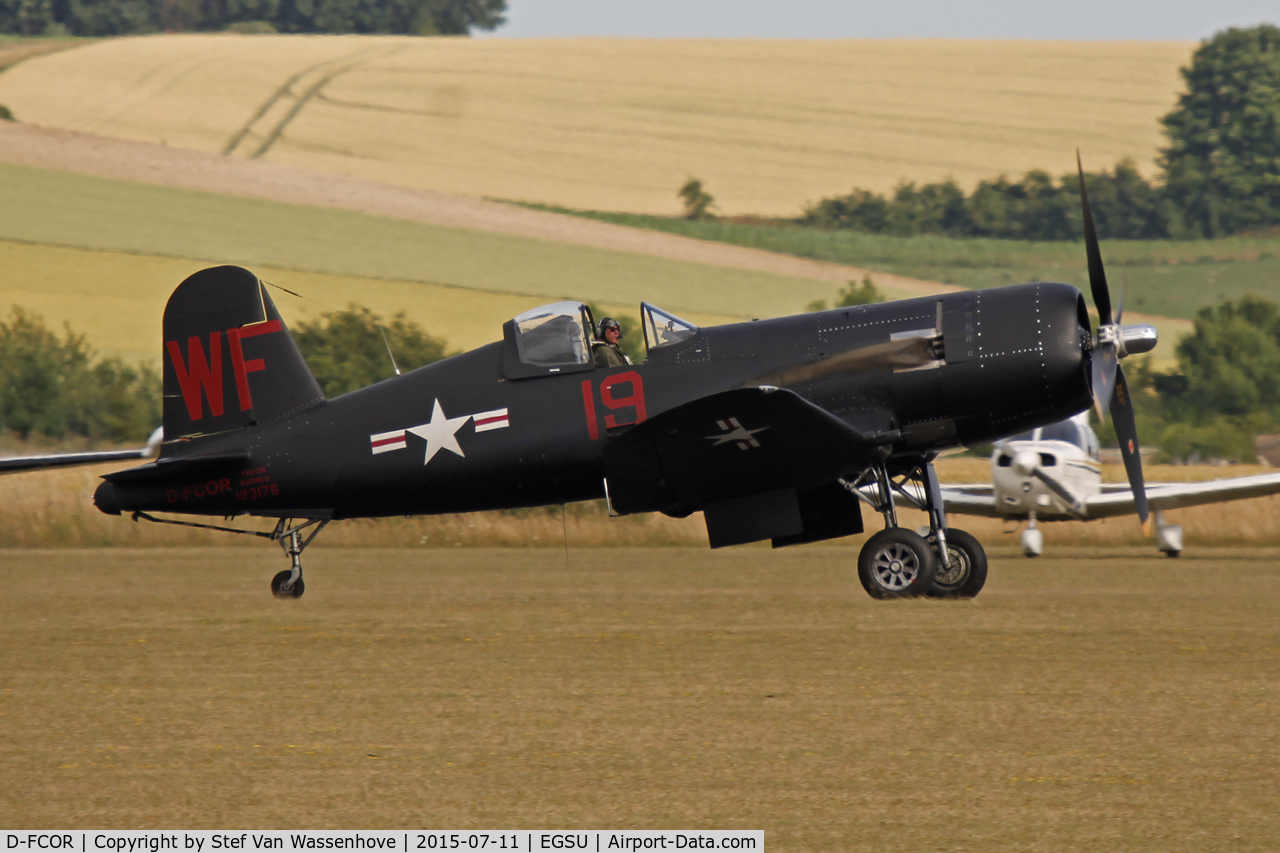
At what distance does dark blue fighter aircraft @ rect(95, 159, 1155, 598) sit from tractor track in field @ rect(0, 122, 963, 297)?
3338 cm

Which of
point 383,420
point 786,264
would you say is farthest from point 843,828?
point 786,264

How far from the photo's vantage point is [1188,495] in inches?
739

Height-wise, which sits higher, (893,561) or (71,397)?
(71,397)

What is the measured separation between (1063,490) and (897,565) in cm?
805

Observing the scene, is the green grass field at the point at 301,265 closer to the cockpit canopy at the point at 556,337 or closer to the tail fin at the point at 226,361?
the tail fin at the point at 226,361

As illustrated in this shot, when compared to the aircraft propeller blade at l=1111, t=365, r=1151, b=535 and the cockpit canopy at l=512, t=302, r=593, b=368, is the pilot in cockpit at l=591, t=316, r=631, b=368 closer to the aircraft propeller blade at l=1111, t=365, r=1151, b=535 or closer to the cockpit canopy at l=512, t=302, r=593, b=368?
the cockpit canopy at l=512, t=302, r=593, b=368

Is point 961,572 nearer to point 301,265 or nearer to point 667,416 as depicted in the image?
point 667,416

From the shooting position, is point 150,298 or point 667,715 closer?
point 667,715

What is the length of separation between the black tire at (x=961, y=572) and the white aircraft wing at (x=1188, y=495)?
7694 mm

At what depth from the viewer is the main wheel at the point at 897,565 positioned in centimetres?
1088

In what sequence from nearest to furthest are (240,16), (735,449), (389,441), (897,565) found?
(735,449), (897,565), (389,441), (240,16)

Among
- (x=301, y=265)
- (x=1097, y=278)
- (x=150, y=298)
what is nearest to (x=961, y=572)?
(x=1097, y=278)

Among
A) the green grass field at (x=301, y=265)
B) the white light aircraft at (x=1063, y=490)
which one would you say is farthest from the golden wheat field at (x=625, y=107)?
the white light aircraft at (x=1063, y=490)

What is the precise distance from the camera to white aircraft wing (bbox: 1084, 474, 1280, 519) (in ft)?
60.5
